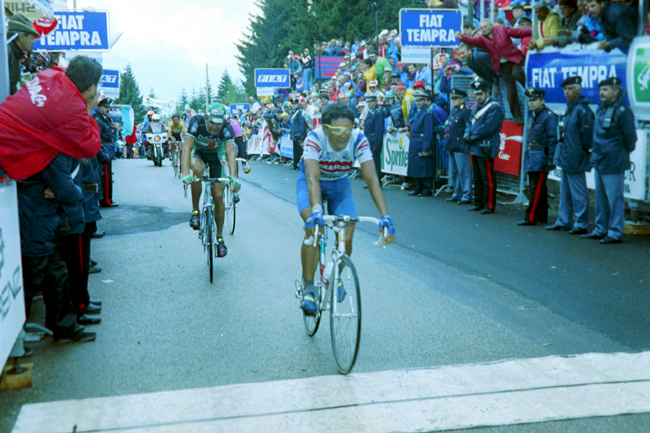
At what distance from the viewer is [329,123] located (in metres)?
5.60

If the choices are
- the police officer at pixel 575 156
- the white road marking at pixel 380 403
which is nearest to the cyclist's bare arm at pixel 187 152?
the white road marking at pixel 380 403

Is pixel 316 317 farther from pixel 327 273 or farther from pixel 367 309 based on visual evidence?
pixel 367 309

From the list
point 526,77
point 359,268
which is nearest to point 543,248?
point 359,268

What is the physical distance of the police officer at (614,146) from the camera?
32.2 ft

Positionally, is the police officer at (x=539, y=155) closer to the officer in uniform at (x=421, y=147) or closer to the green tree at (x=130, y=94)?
the officer in uniform at (x=421, y=147)

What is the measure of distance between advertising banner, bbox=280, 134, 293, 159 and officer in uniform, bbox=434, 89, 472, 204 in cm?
1341

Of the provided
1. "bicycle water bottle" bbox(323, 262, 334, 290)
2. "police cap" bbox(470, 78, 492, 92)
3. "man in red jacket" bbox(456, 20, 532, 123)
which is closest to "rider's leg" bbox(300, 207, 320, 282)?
"bicycle water bottle" bbox(323, 262, 334, 290)

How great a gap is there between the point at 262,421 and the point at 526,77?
35.1ft

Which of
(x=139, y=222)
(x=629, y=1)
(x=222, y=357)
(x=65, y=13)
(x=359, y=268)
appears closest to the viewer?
(x=222, y=357)

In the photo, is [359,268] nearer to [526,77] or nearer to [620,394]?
[620,394]

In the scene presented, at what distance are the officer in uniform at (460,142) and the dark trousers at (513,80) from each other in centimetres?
85

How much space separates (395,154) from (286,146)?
36.1 ft

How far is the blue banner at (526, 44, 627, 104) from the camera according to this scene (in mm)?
11070

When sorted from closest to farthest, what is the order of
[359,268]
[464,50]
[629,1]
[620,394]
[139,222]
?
[620,394], [359,268], [629,1], [139,222], [464,50]
